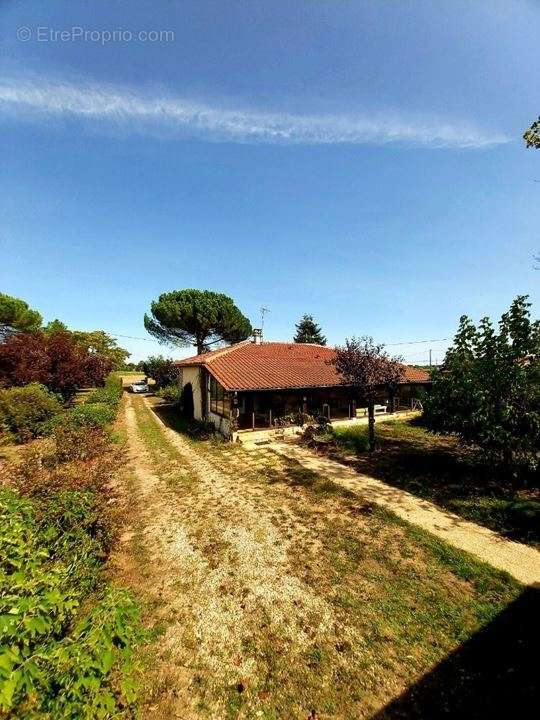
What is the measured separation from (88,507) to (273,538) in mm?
3920

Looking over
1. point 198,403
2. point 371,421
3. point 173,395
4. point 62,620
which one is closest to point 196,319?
point 173,395

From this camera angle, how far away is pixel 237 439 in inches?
603

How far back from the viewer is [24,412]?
48.9 ft

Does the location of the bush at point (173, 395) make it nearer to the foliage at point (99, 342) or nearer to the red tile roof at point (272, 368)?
the red tile roof at point (272, 368)

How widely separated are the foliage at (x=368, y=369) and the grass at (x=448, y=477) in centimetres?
152

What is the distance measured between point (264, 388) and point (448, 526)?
10216mm

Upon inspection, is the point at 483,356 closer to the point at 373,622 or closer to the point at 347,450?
the point at 347,450

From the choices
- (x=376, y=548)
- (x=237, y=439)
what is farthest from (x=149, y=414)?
(x=376, y=548)

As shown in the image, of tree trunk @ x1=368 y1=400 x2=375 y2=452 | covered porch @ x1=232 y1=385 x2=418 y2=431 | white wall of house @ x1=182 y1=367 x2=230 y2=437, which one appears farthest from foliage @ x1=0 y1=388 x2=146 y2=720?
tree trunk @ x1=368 y1=400 x2=375 y2=452

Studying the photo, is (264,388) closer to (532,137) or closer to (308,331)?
(532,137)

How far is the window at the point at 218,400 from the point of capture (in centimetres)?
1669

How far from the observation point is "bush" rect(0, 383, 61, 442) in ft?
48.0

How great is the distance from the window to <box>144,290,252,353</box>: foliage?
1654 cm

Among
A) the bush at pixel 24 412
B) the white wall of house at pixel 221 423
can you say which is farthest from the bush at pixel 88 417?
the white wall of house at pixel 221 423
